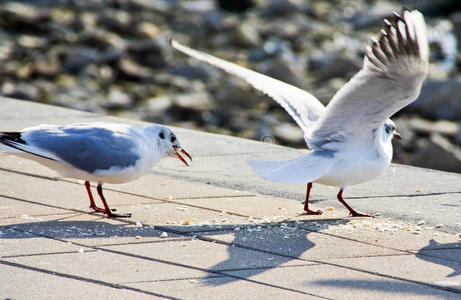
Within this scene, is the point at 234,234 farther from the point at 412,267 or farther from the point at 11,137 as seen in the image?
the point at 11,137

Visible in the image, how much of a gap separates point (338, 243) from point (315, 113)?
1452 mm

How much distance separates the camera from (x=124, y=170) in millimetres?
5836

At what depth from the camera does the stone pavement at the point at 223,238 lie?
14.5ft

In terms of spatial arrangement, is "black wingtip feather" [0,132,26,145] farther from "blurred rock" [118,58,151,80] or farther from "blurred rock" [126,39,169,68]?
"blurred rock" [126,39,169,68]

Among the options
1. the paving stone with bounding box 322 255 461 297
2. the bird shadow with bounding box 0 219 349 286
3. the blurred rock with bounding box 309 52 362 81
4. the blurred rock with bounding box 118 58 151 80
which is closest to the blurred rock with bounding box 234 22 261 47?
the blurred rock with bounding box 309 52 362 81

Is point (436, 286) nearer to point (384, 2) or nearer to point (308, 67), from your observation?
point (308, 67)

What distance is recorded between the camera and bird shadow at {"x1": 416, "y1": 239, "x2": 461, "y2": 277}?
16.3ft

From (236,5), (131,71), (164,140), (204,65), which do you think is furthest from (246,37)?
A: (164,140)

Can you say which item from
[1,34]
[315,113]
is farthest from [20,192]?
[1,34]

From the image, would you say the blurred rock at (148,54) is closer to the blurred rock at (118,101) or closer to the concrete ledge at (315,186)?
the blurred rock at (118,101)

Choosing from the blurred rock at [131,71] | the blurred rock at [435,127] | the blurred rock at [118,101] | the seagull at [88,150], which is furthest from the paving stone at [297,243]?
the blurred rock at [131,71]

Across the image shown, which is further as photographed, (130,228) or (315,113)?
(315,113)

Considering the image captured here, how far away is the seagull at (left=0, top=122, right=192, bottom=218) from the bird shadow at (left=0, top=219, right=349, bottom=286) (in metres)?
0.36

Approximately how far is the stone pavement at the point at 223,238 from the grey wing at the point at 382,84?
2.24ft
